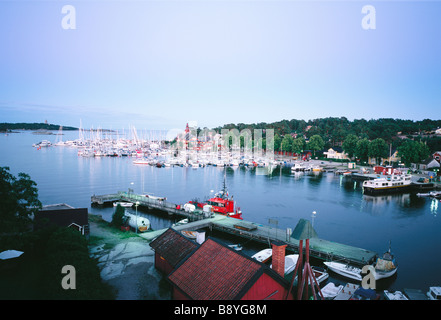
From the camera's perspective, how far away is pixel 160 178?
71812mm

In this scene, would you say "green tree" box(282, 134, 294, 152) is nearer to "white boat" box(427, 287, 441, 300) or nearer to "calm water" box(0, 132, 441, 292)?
"calm water" box(0, 132, 441, 292)

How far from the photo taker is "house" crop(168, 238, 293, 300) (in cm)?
1163

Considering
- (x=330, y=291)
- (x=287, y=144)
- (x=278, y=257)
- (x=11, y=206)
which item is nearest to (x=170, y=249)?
(x=278, y=257)

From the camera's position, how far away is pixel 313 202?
48.8 meters

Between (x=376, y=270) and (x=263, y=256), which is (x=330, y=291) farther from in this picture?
(x=263, y=256)

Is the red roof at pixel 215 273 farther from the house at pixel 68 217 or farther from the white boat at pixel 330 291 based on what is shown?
the house at pixel 68 217

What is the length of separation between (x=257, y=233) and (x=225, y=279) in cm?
1773

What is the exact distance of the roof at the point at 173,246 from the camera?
16.6 metres

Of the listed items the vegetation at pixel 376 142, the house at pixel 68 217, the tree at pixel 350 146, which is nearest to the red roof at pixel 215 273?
the house at pixel 68 217

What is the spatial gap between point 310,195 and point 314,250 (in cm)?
3061

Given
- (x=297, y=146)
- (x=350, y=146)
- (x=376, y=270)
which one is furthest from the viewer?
(x=297, y=146)
